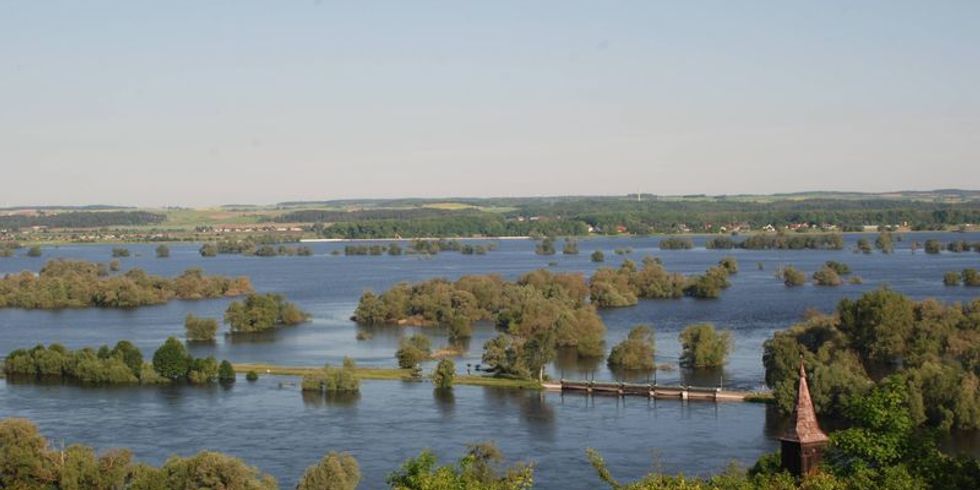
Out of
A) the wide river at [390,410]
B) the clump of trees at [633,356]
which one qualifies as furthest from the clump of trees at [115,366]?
the clump of trees at [633,356]

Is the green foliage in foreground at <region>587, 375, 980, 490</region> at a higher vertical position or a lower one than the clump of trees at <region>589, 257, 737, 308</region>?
higher

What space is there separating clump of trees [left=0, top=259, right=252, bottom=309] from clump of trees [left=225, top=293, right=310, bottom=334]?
668 inches

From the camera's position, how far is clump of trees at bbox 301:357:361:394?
147 ft

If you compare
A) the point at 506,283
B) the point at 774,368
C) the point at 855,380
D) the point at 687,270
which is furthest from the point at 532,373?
the point at 687,270

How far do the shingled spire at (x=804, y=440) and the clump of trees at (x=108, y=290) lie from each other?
67076 mm

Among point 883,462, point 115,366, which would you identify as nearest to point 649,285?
point 115,366

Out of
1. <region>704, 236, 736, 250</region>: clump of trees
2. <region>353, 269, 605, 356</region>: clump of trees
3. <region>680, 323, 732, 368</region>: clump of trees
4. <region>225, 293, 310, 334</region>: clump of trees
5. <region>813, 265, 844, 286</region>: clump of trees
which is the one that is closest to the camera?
<region>680, 323, 732, 368</region>: clump of trees

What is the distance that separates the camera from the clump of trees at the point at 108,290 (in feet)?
267

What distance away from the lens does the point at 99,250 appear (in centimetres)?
15425

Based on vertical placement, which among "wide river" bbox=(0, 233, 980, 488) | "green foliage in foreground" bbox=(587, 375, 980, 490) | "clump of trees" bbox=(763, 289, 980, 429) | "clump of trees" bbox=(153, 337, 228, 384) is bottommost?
"wide river" bbox=(0, 233, 980, 488)

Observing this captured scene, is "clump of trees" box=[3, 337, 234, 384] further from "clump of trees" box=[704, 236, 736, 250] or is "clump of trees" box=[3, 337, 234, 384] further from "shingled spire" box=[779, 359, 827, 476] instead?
"clump of trees" box=[704, 236, 736, 250]

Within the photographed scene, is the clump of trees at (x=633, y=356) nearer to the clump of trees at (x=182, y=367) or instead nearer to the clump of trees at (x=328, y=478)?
the clump of trees at (x=182, y=367)

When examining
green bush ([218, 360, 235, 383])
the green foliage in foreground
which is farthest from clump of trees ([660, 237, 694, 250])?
the green foliage in foreground

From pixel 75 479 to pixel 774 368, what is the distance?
23.4m
